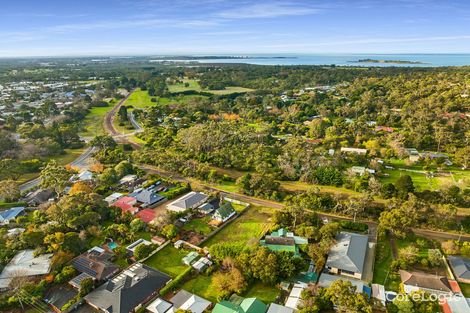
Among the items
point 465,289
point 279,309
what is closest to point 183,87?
point 279,309

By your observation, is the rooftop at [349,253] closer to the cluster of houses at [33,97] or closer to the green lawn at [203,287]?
the green lawn at [203,287]

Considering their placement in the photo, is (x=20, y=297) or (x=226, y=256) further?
(x=226, y=256)

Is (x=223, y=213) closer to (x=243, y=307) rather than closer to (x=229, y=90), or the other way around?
(x=243, y=307)

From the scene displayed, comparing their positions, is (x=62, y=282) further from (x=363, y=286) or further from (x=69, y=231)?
(x=363, y=286)

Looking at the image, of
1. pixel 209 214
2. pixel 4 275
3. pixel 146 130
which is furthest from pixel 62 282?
Result: pixel 146 130

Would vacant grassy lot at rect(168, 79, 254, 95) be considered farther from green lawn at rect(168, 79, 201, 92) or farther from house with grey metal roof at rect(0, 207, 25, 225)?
house with grey metal roof at rect(0, 207, 25, 225)

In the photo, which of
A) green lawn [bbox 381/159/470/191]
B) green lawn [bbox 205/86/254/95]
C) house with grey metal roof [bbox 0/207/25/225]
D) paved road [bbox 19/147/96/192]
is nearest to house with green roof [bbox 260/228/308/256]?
green lawn [bbox 381/159/470/191]

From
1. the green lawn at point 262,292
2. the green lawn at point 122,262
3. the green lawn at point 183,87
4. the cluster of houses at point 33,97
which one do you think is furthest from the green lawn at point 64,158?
the green lawn at point 183,87
